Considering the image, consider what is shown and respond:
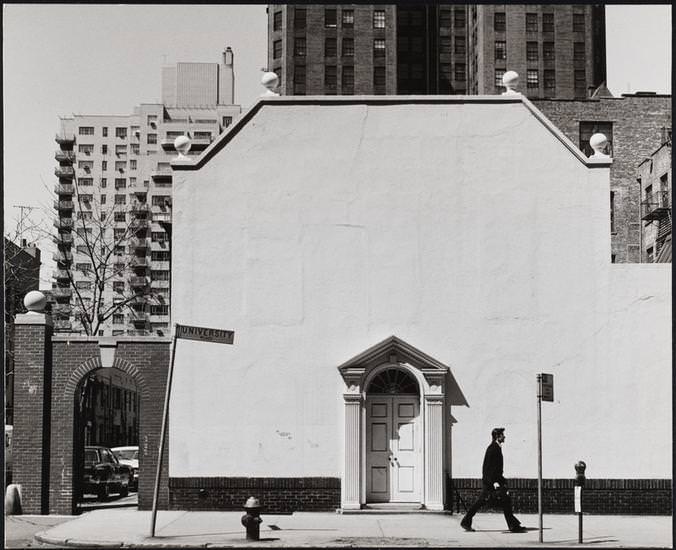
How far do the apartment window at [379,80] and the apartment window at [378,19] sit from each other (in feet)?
13.4

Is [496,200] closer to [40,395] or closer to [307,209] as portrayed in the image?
[307,209]

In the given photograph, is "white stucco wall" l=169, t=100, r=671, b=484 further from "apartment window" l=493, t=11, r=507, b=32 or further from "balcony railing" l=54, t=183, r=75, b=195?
"balcony railing" l=54, t=183, r=75, b=195

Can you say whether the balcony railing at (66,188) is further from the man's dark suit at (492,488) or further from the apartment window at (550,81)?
the man's dark suit at (492,488)

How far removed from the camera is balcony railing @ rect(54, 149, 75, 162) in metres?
142

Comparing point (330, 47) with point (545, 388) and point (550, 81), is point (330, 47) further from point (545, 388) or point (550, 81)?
point (545, 388)

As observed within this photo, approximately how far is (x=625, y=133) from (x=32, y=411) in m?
44.8

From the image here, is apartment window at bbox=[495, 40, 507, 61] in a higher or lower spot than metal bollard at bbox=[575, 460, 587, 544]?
higher

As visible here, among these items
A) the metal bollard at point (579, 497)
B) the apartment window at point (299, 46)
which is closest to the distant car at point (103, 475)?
the metal bollard at point (579, 497)

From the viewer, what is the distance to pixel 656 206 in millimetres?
55250

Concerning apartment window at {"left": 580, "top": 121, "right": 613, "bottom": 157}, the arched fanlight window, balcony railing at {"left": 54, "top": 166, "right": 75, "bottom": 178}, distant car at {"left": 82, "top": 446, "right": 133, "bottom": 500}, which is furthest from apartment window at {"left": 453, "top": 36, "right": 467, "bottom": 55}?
the arched fanlight window

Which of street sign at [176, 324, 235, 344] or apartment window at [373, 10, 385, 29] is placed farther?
apartment window at [373, 10, 385, 29]

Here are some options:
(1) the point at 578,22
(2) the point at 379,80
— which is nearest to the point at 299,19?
(2) the point at 379,80

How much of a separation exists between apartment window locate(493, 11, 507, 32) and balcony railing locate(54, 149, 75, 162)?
64469 mm

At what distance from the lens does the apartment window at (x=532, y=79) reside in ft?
314
